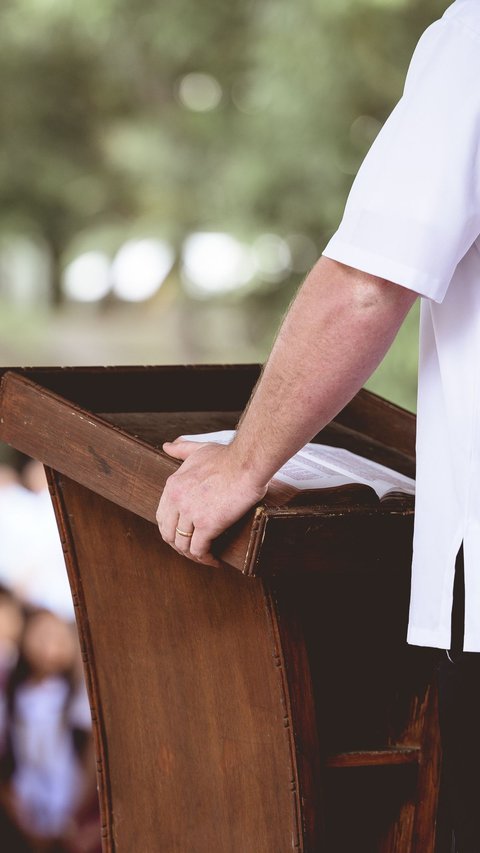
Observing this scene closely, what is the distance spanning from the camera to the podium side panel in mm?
1104

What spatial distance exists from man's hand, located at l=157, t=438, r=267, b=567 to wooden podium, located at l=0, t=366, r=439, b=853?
21mm

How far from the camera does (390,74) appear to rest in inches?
173

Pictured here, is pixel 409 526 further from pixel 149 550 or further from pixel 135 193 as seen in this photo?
pixel 135 193

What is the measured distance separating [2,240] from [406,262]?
13.9 ft

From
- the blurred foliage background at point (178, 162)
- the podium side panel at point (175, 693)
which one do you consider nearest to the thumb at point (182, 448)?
the podium side panel at point (175, 693)

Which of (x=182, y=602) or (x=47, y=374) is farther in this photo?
(x=47, y=374)

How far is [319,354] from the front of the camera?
0.95 m

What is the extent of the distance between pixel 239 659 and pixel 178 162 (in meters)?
3.87

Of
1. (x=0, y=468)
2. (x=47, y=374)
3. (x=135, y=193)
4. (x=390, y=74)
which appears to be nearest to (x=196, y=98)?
(x=135, y=193)

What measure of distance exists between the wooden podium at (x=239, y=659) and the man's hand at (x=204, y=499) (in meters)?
0.02

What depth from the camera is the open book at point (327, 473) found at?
3.49 ft

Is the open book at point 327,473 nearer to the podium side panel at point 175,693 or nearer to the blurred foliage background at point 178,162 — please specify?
the podium side panel at point 175,693

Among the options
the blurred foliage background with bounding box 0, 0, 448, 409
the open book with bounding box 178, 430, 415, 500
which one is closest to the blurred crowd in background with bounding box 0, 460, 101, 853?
the open book with bounding box 178, 430, 415, 500

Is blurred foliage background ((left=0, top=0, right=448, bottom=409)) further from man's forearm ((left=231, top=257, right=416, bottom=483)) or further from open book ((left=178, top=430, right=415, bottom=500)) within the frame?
man's forearm ((left=231, top=257, right=416, bottom=483))
